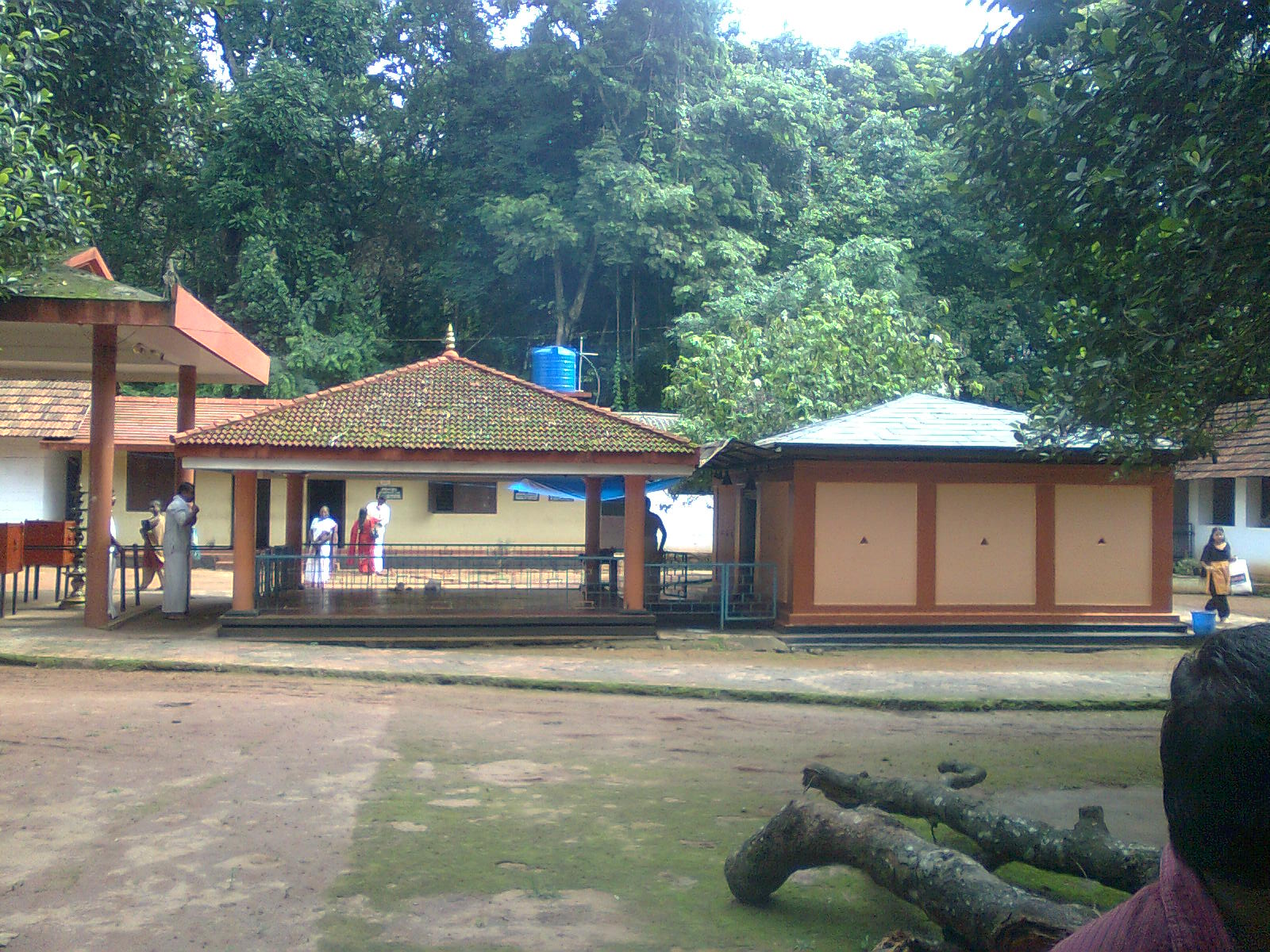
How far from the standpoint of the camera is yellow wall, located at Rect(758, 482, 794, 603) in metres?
15.0

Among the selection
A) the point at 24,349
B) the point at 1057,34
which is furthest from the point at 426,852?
the point at 24,349

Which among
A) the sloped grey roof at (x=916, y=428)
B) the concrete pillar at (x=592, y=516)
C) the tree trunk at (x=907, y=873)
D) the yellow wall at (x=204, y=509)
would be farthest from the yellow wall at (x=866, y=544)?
the yellow wall at (x=204, y=509)

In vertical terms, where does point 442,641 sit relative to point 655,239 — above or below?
below

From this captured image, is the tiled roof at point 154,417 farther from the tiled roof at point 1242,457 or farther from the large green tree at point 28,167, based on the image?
the tiled roof at point 1242,457

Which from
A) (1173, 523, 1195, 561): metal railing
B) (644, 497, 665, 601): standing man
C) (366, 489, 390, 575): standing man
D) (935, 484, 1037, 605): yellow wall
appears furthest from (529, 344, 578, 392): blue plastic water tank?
(1173, 523, 1195, 561): metal railing

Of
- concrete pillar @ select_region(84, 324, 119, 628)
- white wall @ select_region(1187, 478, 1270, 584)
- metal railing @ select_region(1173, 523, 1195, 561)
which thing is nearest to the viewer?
concrete pillar @ select_region(84, 324, 119, 628)

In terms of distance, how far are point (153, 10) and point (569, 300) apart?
1922 centimetres

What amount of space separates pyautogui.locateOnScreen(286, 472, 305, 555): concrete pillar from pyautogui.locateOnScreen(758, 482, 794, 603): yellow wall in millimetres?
7402

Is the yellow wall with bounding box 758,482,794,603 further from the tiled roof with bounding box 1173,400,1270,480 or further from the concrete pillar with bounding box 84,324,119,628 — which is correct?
the tiled roof with bounding box 1173,400,1270,480

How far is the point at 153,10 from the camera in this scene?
52.7ft

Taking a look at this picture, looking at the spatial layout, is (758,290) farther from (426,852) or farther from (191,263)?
(426,852)

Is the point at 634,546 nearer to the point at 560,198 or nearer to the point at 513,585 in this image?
the point at 513,585

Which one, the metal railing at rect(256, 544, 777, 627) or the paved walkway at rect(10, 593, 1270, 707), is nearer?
the paved walkway at rect(10, 593, 1270, 707)

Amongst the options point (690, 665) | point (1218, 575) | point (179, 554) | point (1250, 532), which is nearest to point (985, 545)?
point (1218, 575)
